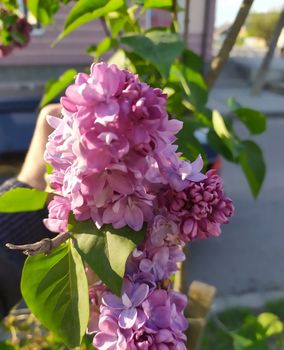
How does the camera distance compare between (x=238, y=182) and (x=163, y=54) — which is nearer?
(x=163, y=54)

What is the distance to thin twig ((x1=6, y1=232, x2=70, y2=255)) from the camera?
42 centimetres

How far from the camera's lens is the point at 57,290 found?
47cm

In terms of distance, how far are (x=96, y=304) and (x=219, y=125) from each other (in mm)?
429

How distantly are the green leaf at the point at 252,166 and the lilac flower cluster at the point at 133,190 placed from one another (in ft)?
1.42

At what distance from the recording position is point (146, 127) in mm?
385

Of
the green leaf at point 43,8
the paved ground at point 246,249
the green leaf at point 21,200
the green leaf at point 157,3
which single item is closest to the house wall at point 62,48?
the paved ground at point 246,249

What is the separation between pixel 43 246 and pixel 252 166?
21.5 inches

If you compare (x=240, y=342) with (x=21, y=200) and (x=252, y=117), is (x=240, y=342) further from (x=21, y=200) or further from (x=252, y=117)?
(x=21, y=200)

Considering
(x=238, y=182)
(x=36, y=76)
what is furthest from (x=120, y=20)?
(x=36, y=76)

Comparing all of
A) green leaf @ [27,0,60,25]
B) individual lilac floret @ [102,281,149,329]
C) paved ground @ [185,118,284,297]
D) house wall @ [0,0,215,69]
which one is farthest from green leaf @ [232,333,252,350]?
house wall @ [0,0,215,69]

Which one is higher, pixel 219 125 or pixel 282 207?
pixel 219 125

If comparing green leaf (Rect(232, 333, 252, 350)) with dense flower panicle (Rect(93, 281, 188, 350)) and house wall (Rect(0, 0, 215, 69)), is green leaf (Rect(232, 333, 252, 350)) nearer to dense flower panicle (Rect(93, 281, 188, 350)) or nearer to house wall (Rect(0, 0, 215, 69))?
dense flower panicle (Rect(93, 281, 188, 350))

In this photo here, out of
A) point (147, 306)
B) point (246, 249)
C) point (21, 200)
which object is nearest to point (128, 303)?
point (147, 306)

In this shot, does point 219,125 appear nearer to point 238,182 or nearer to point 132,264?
point 132,264
